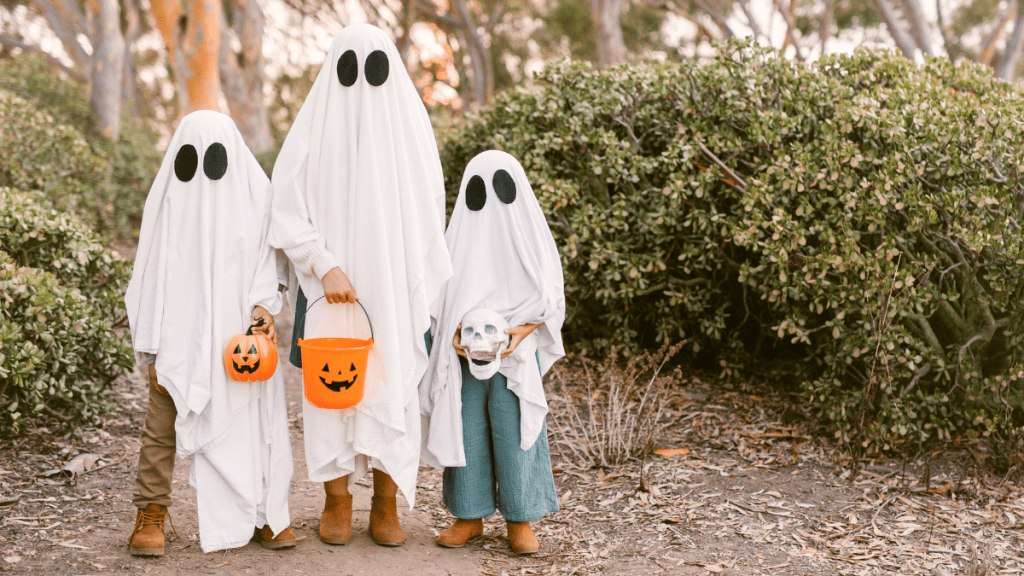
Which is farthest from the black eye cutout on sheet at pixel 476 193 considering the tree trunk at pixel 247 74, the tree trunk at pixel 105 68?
the tree trunk at pixel 247 74

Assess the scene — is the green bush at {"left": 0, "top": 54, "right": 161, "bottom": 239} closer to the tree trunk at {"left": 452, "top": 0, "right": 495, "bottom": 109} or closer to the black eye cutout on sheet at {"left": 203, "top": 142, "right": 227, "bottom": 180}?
the black eye cutout on sheet at {"left": 203, "top": 142, "right": 227, "bottom": 180}

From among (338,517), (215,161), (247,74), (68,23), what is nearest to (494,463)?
(338,517)

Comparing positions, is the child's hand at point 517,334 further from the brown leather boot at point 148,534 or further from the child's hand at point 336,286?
the brown leather boot at point 148,534

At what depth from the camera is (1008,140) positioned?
157 inches

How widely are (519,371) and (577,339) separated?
274 centimetres

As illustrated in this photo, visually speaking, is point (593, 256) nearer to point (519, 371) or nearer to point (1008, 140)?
point (519, 371)

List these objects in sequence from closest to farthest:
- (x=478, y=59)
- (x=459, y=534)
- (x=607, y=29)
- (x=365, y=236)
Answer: (x=365, y=236) → (x=459, y=534) → (x=607, y=29) → (x=478, y=59)

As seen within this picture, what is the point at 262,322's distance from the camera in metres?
3.11

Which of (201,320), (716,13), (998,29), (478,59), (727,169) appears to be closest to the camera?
(201,320)

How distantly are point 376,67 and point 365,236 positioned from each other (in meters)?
0.69

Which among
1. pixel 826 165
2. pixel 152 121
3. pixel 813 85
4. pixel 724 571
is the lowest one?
pixel 724 571

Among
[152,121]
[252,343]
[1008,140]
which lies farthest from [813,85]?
[152,121]

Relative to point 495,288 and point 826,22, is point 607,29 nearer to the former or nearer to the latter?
point 826,22

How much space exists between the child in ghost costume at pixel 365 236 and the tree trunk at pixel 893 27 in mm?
9613
